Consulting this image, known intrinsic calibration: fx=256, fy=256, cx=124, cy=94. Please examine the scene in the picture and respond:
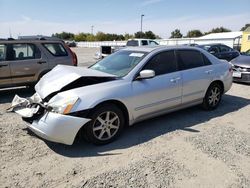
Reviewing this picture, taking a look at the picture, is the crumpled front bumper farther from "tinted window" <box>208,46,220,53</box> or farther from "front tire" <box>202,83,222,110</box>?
"tinted window" <box>208,46,220,53</box>

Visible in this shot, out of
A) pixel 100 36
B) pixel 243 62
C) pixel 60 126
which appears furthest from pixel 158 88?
pixel 100 36

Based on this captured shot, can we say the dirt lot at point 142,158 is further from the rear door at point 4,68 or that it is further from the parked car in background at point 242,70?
Answer: the parked car in background at point 242,70

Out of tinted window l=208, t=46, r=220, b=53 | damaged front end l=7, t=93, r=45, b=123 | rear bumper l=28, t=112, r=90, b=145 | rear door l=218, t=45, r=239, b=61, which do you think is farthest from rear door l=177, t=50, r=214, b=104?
rear door l=218, t=45, r=239, b=61

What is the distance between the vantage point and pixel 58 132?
3.74 m

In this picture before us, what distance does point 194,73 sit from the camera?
546 centimetres

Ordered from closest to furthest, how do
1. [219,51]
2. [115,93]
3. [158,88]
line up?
[115,93] < [158,88] < [219,51]

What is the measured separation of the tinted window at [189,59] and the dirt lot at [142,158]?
117cm

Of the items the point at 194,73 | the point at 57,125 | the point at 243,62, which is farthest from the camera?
the point at 243,62

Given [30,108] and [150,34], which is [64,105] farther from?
[150,34]

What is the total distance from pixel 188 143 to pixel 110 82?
5.44ft

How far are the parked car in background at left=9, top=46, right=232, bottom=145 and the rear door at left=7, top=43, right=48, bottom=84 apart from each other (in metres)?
2.79

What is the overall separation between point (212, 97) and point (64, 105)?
12.2 ft

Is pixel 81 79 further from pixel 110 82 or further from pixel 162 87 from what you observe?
pixel 162 87

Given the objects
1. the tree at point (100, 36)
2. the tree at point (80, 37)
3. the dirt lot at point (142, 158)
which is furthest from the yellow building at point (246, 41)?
the tree at point (80, 37)
